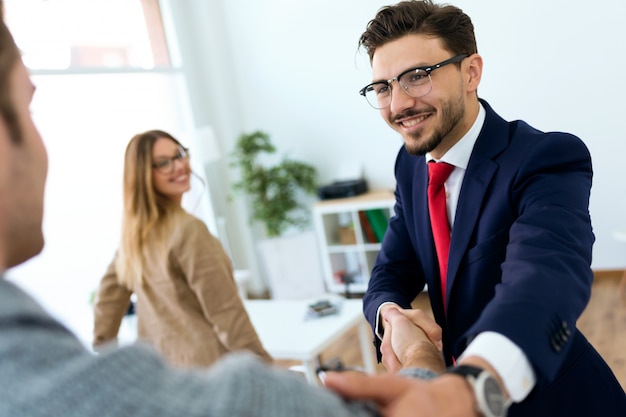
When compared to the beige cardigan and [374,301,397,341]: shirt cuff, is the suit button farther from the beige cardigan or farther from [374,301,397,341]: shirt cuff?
the beige cardigan

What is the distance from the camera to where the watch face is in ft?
2.31

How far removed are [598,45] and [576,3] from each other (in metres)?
0.35

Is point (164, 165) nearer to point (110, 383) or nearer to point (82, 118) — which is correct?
point (110, 383)

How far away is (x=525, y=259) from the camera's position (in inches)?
38.0

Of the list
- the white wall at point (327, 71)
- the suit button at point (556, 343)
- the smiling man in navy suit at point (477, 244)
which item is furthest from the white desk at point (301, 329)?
the suit button at point (556, 343)

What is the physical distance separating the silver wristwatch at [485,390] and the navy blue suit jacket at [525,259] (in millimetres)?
87

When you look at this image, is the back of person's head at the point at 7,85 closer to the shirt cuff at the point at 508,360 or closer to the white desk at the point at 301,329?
the shirt cuff at the point at 508,360

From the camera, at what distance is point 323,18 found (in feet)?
17.6

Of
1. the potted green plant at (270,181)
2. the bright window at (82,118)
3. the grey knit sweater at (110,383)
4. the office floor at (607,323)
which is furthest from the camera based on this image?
the potted green plant at (270,181)

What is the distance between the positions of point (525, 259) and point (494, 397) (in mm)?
332

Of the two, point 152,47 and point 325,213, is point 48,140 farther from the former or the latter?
point 325,213

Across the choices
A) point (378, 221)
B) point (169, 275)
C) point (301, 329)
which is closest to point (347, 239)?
point (378, 221)

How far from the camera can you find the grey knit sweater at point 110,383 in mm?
432

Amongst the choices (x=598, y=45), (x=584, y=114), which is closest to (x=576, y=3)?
(x=598, y=45)
